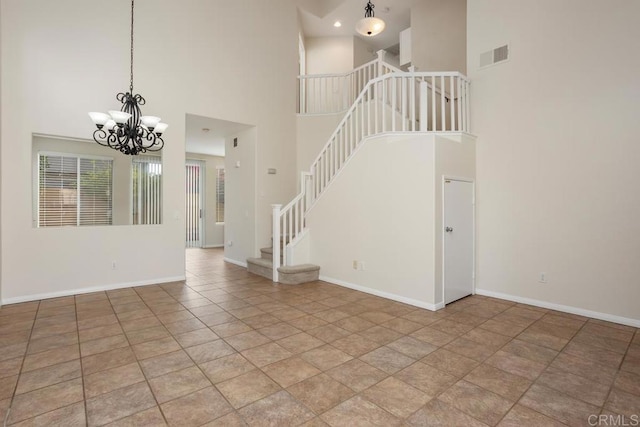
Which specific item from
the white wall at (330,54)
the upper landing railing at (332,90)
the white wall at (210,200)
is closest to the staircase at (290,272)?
the upper landing railing at (332,90)

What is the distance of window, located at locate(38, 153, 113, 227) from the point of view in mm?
4488

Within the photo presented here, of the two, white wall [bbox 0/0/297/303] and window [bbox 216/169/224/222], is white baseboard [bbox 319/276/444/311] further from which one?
window [bbox 216/169/224/222]

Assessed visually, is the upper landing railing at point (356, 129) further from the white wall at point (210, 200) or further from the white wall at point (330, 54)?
the white wall at point (210, 200)

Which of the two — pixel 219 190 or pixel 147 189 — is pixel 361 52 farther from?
pixel 147 189

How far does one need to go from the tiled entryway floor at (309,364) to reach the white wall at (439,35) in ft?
16.7

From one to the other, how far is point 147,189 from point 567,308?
21.0 feet

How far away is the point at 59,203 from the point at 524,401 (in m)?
5.94

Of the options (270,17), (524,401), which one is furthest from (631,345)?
(270,17)

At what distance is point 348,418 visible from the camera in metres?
1.98

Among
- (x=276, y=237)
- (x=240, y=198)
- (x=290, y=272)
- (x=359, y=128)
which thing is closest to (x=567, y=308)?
(x=290, y=272)

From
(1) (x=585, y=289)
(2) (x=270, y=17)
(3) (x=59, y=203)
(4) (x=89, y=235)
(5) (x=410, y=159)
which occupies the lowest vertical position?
(1) (x=585, y=289)

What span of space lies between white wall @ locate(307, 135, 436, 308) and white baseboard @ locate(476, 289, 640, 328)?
127 cm

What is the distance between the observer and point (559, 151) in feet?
13.1

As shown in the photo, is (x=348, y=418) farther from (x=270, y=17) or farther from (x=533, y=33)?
(x=270, y=17)
